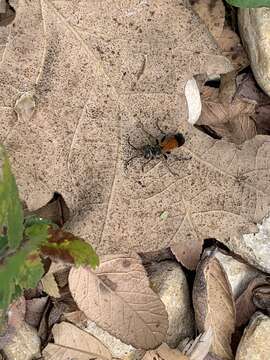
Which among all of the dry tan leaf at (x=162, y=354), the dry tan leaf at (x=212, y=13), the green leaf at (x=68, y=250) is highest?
the dry tan leaf at (x=212, y=13)

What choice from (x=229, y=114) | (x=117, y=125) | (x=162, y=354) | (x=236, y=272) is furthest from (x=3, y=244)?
(x=229, y=114)

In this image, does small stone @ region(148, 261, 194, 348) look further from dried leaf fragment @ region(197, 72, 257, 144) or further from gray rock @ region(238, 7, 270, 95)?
gray rock @ region(238, 7, 270, 95)

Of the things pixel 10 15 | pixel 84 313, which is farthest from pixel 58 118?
pixel 84 313

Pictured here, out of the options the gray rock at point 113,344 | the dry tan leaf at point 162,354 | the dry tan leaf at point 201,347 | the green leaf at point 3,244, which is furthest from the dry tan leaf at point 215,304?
the green leaf at point 3,244

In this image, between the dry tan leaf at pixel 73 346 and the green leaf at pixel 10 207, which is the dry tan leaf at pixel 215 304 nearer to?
the dry tan leaf at pixel 73 346

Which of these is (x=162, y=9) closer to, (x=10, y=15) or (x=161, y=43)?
(x=161, y=43)

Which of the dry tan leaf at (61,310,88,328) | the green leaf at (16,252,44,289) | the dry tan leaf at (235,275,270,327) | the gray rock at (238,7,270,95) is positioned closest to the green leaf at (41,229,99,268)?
the green leaf at (16,252,44,289)
